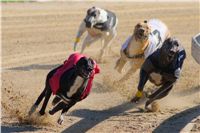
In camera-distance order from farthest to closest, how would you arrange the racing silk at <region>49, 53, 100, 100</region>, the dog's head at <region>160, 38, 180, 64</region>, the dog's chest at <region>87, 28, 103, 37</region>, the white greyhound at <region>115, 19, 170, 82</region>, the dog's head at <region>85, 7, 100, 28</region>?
the dog's chest at <region>87, 28, 103, 37</region> → the dog's head at <region>85, 7, 100, 28</region> → the white greyhound at <region>115, 19, 170, 82</region> → the dog's head at <region>160, 38, 180, 64</region> → the racing silk at <region>49, 53, 100, 100</region>

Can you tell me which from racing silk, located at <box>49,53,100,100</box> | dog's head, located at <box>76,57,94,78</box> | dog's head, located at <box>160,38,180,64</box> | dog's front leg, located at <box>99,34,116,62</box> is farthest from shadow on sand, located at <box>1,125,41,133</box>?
dog's front leg, located at <box>99,34,116,62</box>

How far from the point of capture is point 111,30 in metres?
12.5

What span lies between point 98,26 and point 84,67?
452cm

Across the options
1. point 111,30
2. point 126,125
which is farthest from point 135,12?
point 126,125

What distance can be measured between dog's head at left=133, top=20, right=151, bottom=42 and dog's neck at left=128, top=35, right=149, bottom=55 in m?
0.16

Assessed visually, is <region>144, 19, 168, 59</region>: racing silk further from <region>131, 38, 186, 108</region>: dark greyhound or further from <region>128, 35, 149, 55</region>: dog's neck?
<region>131, 38, 186, 108</region>: dark greyhound

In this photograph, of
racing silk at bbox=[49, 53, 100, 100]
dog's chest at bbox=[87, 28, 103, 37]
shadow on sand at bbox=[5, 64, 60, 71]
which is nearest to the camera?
racing silk at bbox=[49, 53, 100, 100]

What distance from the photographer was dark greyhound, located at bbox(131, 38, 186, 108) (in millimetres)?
8609

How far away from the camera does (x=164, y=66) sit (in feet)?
28.7

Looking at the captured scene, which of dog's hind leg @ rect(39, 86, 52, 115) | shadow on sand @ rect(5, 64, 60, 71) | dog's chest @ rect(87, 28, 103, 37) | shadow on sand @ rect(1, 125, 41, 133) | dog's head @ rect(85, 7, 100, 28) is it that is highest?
dog's head @ rect(85, 7, 100, 28)

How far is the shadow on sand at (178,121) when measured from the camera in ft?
27.7

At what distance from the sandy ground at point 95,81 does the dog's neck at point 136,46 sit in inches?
29.4

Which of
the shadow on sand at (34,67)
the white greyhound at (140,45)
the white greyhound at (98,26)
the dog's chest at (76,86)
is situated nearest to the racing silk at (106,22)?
the white greyhound at (98,26)

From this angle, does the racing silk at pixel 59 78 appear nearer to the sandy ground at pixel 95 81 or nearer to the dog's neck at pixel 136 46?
the sandy ground at pixel 95 81
